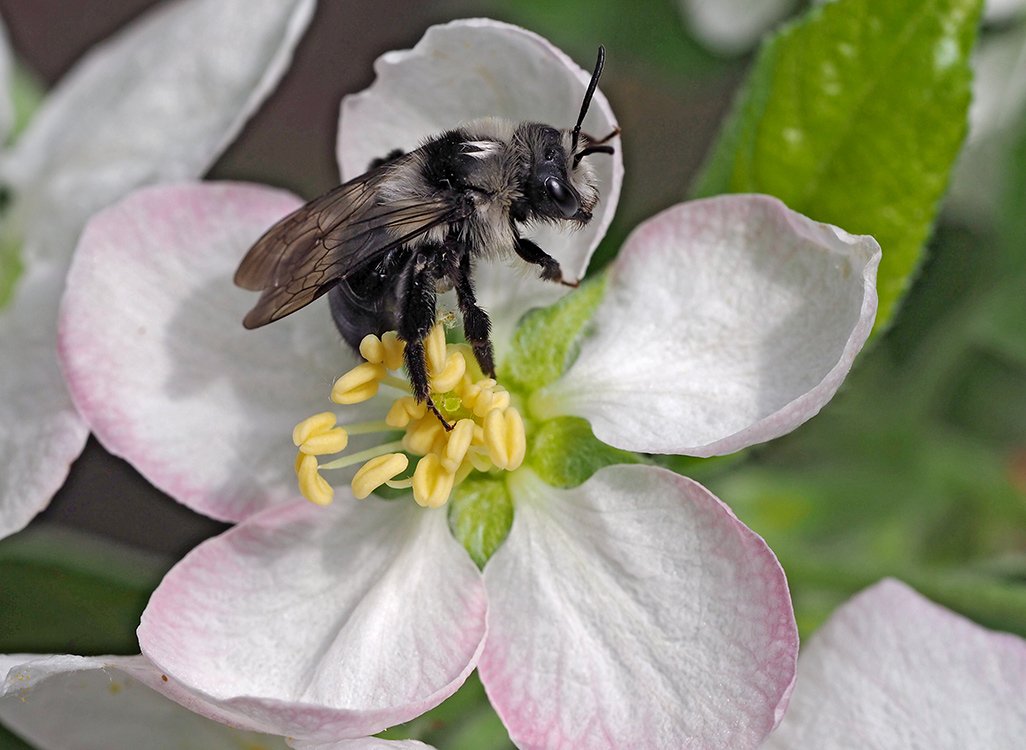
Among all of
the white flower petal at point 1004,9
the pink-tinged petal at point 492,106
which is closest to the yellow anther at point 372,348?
the pink-tinged petal at point 492,106

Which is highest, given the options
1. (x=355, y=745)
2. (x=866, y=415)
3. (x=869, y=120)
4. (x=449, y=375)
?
(x=869, y=120)

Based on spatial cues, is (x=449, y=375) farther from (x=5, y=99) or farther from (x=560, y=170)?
(x=5, y=99)

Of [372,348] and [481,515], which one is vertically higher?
[372,348]

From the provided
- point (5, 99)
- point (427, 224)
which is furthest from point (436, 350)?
point (5, 99)

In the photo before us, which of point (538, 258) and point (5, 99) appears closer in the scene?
point (538, 258)

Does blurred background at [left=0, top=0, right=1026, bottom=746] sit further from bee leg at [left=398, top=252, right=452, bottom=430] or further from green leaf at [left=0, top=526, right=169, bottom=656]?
bee leg at [left=398, top=252, right=452, bottom=430]

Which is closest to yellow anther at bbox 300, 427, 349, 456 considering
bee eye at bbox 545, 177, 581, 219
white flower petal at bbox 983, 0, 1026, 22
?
bee eye at bbox 545, 177, 581, 219

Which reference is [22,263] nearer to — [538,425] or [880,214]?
[538,425]
